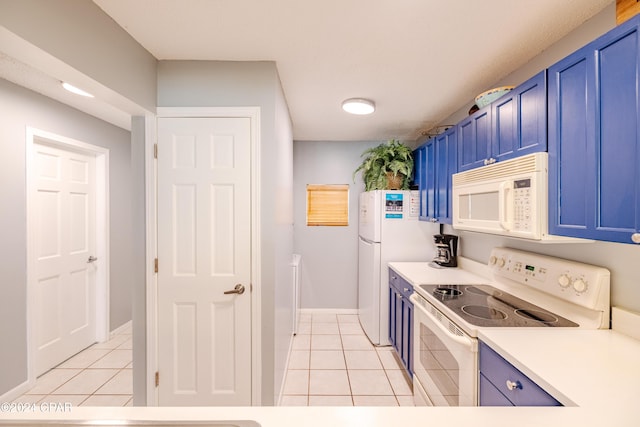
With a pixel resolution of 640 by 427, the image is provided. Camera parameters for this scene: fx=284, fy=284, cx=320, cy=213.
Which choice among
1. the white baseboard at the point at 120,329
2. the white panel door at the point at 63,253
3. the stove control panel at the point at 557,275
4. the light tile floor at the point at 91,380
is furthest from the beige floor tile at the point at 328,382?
the white panel door at the point at 63,253

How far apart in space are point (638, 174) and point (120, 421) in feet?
6.00

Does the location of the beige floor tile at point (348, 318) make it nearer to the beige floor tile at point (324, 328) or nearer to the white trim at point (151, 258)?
the beige floor tile at point (324, 328)

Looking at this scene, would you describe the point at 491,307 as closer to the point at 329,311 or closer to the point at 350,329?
the point at 350,329

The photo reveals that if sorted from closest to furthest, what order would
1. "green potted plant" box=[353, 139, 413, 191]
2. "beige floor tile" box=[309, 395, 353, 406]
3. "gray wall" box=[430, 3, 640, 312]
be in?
"gray wall" box=[430, 3, 640, 312] < "beige floor tile" box=[309, 395, 353, 406] < "green potted plant" box=[353, 139, 413, 191]

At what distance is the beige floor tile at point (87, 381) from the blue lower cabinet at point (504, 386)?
2.76 metres

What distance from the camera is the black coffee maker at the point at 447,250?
278 cm

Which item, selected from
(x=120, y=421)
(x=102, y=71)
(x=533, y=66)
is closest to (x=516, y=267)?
(x=533, y=66)

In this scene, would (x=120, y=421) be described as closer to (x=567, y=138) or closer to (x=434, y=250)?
(x=567, y=138)

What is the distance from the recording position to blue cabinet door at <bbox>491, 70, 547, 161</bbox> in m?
1.44

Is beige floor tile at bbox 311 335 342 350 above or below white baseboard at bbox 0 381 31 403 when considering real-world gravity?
below

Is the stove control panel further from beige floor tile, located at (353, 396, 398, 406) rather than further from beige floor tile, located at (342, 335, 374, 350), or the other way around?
beige floor tile, located at (342, 335, 374, 350)

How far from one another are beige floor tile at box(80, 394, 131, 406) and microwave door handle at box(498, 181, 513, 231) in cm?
284

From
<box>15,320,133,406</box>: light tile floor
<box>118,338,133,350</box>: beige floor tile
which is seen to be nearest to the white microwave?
<box>15,320,133,406</box>: light tile floor

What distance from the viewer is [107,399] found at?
213 centimetres
